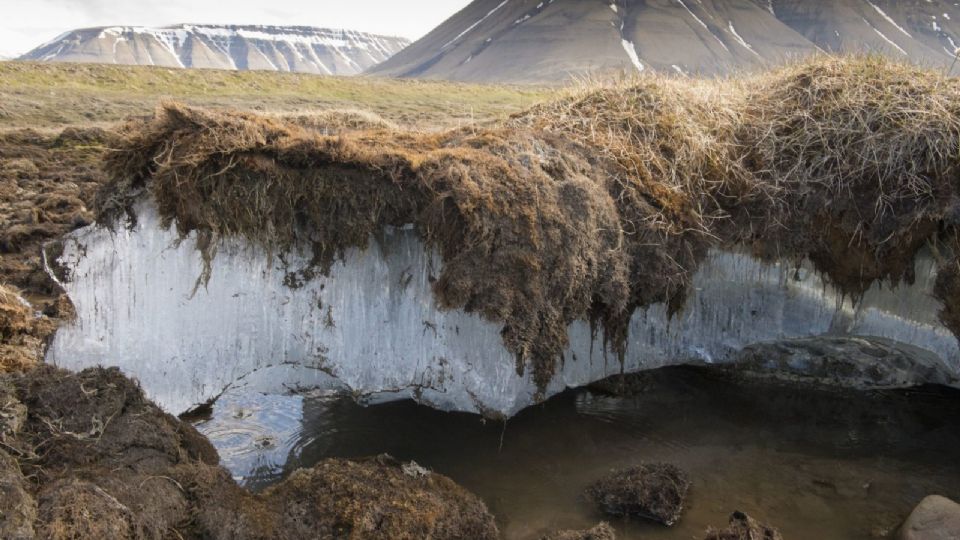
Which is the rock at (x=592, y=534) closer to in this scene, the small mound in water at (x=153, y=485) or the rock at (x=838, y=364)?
the small mound in water at (x=153, y=485)

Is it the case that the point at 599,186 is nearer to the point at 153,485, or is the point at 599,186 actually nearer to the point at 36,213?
the point at 153,485

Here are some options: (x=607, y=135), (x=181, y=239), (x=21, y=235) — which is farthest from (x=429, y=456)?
(x=21, y=235)

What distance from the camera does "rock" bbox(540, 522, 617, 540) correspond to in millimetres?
5801

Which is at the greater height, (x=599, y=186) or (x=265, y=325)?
(x=599, y=186)

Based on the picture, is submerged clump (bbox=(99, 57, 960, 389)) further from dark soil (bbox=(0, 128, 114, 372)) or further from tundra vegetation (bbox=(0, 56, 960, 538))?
dark soil (bbox=(0, 128, 114, 372))

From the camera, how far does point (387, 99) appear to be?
4178 cm

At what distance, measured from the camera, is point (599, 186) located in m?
7.25

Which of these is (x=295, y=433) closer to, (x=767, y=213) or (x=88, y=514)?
(x=88, y=514)

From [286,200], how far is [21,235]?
717cm

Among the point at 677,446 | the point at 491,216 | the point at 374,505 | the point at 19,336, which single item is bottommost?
the point at 677,446

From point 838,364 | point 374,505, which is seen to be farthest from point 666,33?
point 374,505

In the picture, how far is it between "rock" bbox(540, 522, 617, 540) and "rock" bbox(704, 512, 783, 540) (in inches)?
31.3

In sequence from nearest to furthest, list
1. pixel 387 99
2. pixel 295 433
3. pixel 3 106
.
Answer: pixel 295 433 → pixel 3 106 → pixel 387 99

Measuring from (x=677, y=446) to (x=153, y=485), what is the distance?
507 centimetres
